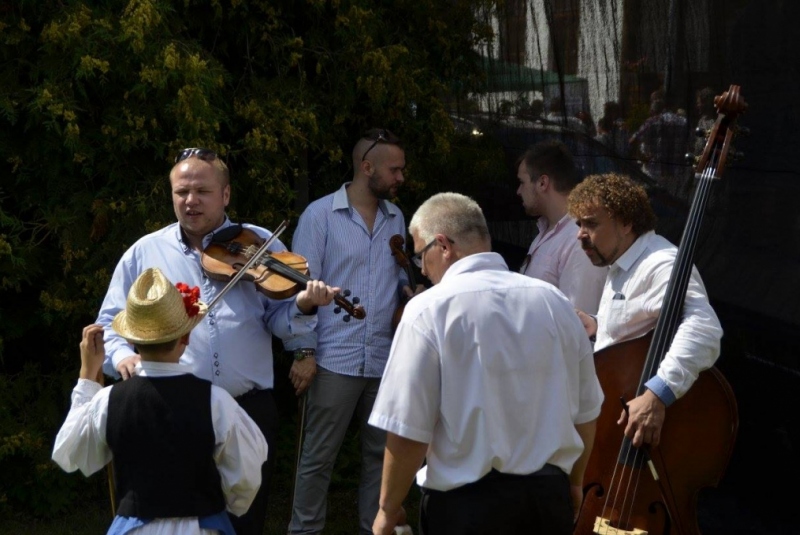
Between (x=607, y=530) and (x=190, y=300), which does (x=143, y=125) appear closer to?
(x=190, y=300)

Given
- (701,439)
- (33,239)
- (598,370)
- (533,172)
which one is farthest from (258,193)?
(701,439)

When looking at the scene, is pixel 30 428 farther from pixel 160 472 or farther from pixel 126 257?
pixel 160 472

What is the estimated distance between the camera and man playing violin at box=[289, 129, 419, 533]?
4727 mm

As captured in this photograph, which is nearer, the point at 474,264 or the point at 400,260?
the point at 474,264

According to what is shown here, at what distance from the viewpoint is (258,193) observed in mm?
5398

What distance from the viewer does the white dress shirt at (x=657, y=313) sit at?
3611 mm

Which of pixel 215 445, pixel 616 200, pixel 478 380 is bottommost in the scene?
pixel 215 445

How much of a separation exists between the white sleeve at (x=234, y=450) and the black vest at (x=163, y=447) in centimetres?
3

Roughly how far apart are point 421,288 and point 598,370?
A: 3.78 feet

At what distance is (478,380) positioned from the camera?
2.79 metres

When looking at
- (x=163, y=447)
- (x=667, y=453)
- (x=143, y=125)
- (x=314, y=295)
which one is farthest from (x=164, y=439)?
(x=143, y=125)

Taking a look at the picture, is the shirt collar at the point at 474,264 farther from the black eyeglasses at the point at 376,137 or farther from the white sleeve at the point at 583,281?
the black eyeglasses at the point at 376,137

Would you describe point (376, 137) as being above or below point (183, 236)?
above

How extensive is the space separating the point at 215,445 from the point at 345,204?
1.96 m
